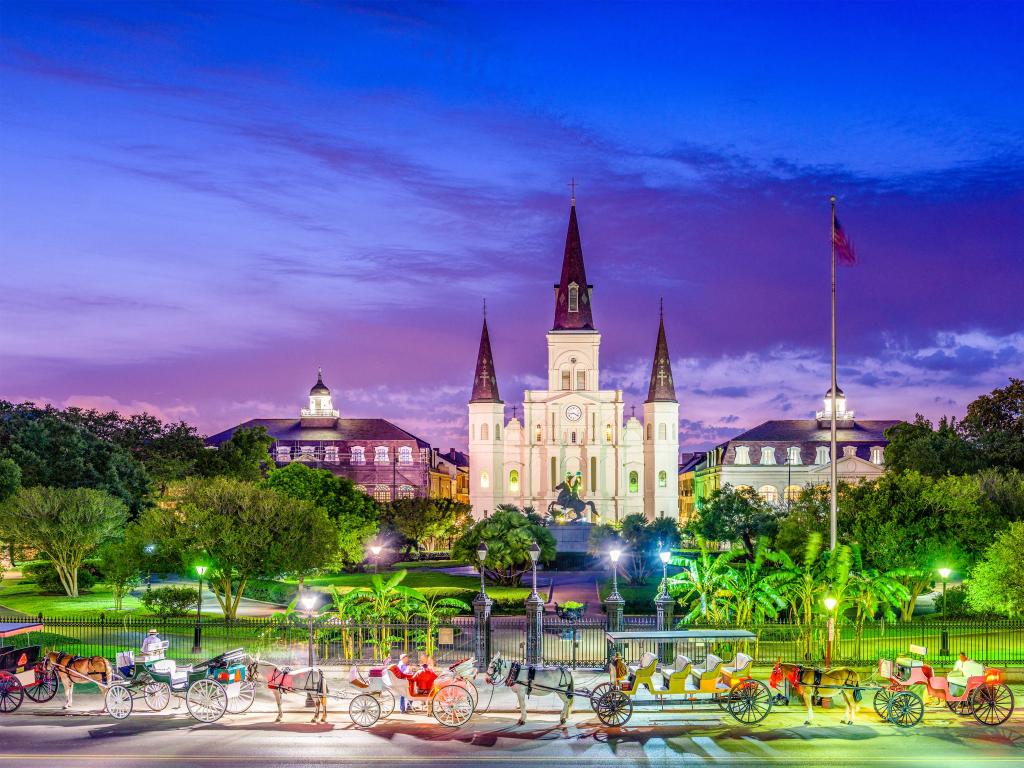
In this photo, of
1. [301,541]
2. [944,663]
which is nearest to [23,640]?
[301,541]

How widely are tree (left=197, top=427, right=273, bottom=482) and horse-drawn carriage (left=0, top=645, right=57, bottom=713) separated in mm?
51353

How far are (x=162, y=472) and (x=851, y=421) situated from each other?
7560 centimetres

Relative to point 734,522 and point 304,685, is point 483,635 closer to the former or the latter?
point 304,685

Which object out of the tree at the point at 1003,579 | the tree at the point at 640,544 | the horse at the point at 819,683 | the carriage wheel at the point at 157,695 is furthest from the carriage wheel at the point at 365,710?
the tree at the point at 640,544

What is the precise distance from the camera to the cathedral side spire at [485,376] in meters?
104

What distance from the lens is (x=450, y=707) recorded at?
59.5 feet

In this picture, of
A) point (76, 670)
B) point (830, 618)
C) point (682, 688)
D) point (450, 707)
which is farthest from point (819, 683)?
point (76, 670)

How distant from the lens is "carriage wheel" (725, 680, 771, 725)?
1839 centimetres

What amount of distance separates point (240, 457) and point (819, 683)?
205ft

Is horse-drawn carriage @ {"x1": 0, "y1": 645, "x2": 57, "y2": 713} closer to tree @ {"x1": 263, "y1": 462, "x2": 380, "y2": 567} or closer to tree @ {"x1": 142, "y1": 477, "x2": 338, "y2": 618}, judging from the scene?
tree @ {"x1": 142, "y1": 477, "x2": 338, "y2": 618}

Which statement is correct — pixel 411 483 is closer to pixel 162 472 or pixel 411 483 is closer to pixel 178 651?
pixel 162 472

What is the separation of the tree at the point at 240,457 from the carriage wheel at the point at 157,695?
5265cm

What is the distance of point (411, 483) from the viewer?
110625 millimetres

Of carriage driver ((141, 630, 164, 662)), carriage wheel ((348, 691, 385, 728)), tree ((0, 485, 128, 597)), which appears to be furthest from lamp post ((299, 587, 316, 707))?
tree ((0, 485, 128, 597))
